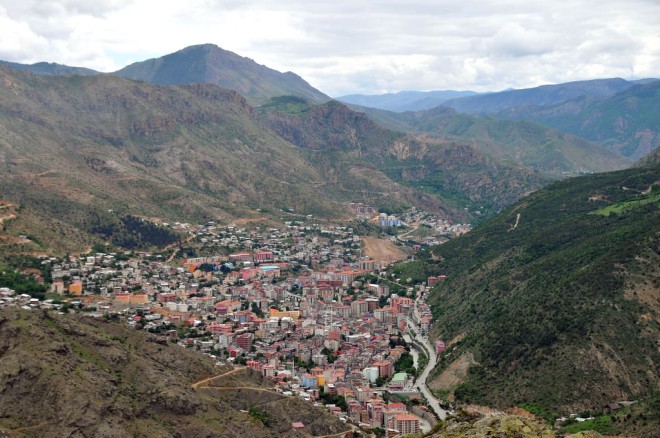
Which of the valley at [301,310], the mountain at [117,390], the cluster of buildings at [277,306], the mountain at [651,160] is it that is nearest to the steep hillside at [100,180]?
the valley at [301,310]

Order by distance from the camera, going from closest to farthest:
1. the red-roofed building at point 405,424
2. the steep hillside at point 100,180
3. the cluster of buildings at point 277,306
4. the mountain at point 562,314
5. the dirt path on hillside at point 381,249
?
the red-roofed building at point 405,424
the mountain at point 562,314
the cluster of buildings at point 277,306
the steep hillside at point 100,180
the dirt path on hillside at point 381,249

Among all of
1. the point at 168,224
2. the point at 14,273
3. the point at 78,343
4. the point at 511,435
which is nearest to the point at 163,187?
the point at 168,224

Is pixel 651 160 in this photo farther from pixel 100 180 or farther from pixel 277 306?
pixel 100 180

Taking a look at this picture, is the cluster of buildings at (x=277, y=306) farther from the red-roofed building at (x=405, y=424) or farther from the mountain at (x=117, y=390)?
the mountain at (x=117, y=390)

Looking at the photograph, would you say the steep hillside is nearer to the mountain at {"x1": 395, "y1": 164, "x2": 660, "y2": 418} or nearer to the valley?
the valley

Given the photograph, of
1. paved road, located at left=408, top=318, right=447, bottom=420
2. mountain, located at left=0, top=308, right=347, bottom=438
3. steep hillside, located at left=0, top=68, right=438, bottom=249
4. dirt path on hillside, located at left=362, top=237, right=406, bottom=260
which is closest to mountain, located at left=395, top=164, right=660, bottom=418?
paved road, located at left=408, top=318, right=447, bottom=420
